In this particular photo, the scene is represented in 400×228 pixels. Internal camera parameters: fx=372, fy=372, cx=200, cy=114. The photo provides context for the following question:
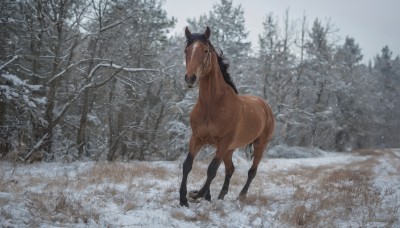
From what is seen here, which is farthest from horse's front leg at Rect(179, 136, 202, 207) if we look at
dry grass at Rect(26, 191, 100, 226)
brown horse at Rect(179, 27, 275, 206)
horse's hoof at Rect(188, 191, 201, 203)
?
dry grass at Rect(26, 191, 100, 226)

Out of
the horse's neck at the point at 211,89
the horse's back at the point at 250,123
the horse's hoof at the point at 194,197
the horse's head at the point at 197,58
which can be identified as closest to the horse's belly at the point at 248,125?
the horse's back at the point at 250,123

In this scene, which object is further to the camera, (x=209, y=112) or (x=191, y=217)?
(x=209, y=112)

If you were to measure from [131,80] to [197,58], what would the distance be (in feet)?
37.8

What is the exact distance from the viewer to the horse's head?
5.13m

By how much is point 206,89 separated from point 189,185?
3.27m

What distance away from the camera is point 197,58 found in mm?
5418

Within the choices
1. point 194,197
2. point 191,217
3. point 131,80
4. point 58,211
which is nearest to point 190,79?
point 191,217

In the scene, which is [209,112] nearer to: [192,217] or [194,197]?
[194,197]

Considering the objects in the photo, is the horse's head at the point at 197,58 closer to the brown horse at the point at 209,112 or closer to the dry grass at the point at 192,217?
the brown horse at the point at 209,112

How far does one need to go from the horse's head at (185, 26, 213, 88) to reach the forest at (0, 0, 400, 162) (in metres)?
3.73

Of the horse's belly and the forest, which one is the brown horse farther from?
the forest

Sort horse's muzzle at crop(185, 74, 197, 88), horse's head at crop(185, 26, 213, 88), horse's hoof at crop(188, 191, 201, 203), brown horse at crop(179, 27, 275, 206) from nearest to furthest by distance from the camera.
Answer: horse's muzzle at crop(185, 74, 197, 88) < horse's head at crop(185, 26, 213, 88) < brown horse at crop(179, 27, 275, 206) < horse's hoof at crop(188, 191, 201, 203)

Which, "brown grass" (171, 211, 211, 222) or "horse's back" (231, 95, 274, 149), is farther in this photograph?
"horse's back" (231, 95, 274, 149)

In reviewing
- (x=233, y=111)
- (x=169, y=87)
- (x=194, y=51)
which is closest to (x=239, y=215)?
(x=233, y=111)
